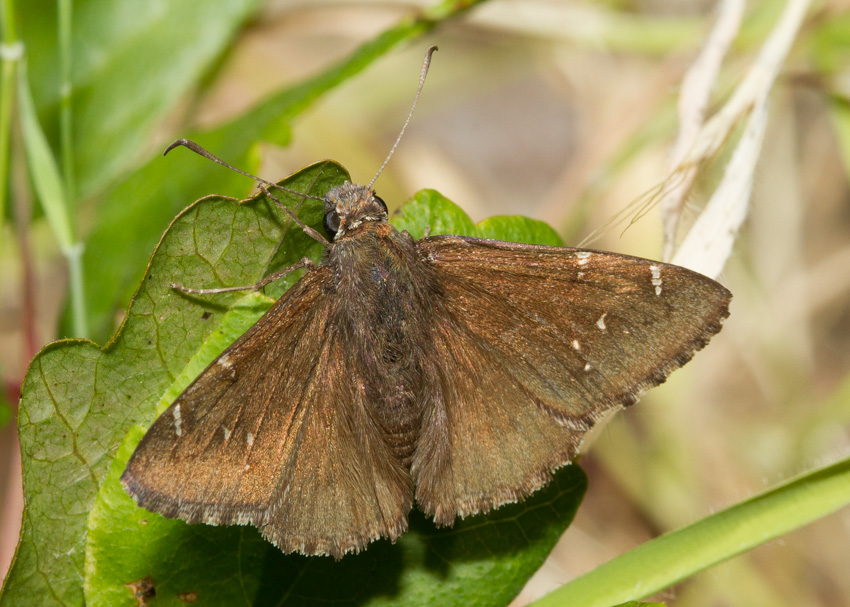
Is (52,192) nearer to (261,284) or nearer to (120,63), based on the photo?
(120,63)

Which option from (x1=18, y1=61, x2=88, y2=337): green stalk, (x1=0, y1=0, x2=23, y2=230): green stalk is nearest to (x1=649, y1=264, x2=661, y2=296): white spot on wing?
(x1=18, y1=61, x2=88, y2=337): green stalk

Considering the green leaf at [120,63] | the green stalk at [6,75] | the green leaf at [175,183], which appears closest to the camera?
the green stalk at [6,75]

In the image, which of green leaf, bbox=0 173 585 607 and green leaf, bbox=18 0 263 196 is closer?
green leaf, bbox=0 173 585 607

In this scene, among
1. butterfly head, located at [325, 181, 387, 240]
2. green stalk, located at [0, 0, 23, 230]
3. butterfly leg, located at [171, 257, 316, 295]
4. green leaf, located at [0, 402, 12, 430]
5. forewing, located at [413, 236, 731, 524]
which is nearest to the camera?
butterfly leg, located at [171, 257, 316, 295]

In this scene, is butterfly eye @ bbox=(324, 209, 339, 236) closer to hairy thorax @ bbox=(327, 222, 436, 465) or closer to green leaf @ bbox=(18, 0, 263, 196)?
hairy thorax @ bbox=(327, 222, 436, 465)

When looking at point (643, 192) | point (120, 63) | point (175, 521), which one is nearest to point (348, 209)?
point (175, 521)

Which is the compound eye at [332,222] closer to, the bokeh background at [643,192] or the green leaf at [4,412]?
the bokeh background at [643,192]

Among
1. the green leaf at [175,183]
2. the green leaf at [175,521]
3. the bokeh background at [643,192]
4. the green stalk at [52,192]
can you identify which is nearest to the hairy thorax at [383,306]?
the green leaf at [175,521]

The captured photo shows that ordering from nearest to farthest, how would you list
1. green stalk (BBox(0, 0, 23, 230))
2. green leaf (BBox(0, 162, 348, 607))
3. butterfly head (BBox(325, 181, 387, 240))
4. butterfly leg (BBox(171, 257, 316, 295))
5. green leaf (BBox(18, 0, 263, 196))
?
1. green leaf (BBox(0, 162, 348, 607))
2. butterfly leg (BBox(171, 257, 316, 295))
3. butterfly head (BBox(325, 181, 387, 240))
4. green stalk (BBox(0, 0, 23, 230))
5. green leaf (BBox(18, 0, 263, 196))

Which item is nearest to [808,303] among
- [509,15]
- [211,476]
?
[509,15]
